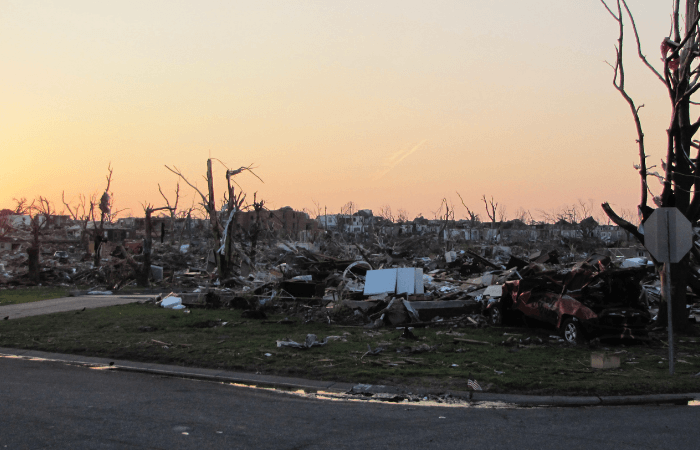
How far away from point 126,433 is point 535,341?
9.62 meters

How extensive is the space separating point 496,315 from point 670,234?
704 centimetres

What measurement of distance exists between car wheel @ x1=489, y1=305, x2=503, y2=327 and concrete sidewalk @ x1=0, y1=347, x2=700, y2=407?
7.61m

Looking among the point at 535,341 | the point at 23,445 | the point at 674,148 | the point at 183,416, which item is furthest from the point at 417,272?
the point at 23,445

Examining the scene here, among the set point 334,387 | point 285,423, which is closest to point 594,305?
point 334,387

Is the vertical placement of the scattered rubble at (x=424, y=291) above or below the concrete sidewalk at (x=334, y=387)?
above

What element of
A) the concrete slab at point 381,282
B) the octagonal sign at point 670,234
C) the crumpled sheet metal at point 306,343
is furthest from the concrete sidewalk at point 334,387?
the concrete slab at point 381,282

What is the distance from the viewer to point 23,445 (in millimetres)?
5789

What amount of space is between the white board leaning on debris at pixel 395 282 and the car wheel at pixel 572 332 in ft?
21.1

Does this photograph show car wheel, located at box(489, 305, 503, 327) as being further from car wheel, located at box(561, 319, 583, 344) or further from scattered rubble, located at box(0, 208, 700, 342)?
car wheel, located at box(561, 319, 583, 344)

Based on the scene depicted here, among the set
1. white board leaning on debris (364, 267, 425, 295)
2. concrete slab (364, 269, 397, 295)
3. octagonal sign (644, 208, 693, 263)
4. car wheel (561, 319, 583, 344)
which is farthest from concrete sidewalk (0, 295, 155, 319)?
octagonal sign (644, 208, 693, 263)

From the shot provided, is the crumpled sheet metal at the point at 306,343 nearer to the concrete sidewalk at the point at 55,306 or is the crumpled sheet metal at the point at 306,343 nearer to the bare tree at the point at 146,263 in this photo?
the concrete sidewalk at the point at 55,306

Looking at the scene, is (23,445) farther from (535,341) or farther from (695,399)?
(535,341)

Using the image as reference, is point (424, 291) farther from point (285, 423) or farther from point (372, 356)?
point (285, 423)

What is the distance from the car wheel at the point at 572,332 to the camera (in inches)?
513
